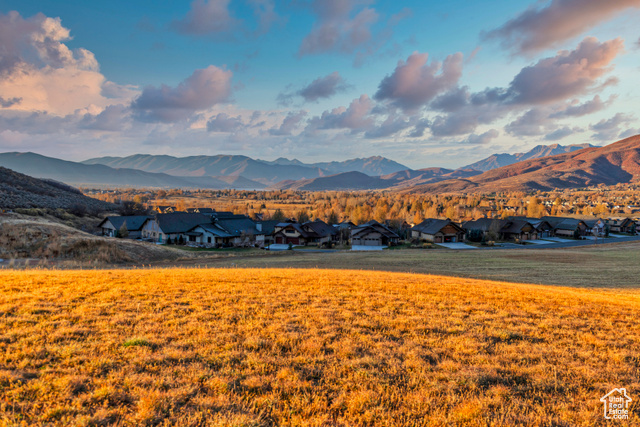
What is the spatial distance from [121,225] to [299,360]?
83693 mm

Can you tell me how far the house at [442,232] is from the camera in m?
83.8

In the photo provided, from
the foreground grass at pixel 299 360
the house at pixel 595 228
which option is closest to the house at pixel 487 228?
the house at pixel 595 228

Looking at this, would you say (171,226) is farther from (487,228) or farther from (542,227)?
(542,227)

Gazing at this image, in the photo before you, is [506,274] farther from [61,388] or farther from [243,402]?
[61,388]

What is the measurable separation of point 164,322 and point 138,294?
168 inches

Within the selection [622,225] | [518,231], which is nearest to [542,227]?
[518,231]

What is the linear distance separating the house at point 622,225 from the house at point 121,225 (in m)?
148

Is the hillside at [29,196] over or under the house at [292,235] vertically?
over

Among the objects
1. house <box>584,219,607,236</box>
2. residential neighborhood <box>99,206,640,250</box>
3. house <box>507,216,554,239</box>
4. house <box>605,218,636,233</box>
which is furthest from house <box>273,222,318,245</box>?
house <box>605,218,636,233</box>

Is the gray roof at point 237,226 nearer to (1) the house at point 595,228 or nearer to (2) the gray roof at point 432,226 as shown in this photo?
(2) the gray roof at point 432,226

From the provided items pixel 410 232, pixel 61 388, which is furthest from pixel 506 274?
pixel 410 232

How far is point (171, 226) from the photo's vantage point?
71.1 meters

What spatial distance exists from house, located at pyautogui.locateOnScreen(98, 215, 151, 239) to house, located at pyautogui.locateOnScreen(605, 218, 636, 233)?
148 metres

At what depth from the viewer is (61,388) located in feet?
18.0
